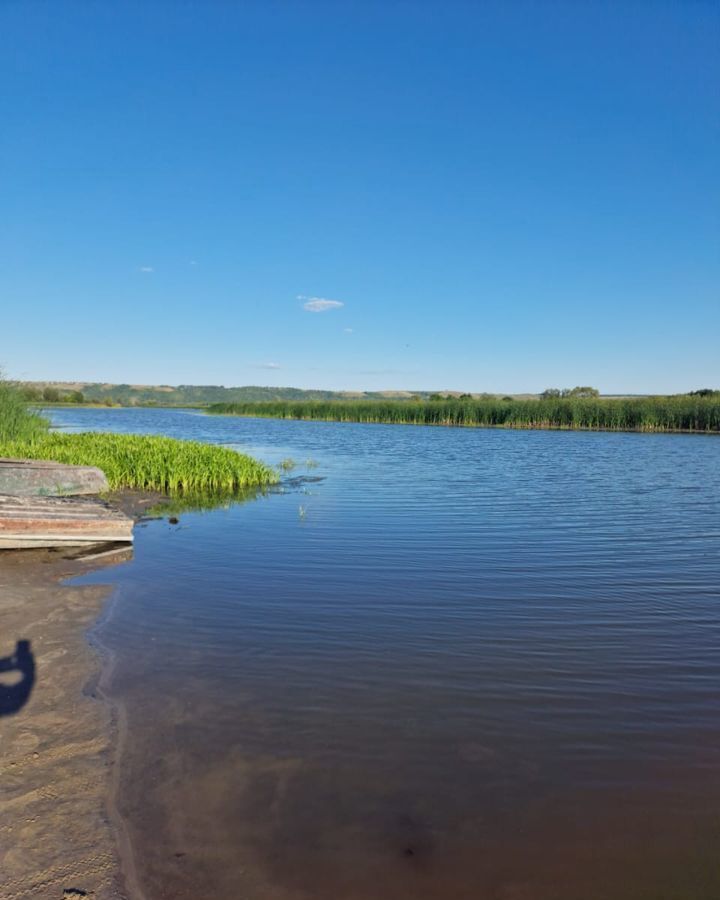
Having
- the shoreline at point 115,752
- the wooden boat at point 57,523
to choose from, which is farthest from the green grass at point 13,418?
the shoreline at point 115,752

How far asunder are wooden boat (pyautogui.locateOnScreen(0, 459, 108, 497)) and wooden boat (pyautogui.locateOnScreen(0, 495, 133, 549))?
1798 mm

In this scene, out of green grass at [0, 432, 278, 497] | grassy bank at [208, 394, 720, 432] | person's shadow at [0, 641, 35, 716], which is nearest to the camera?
person's shadow at [0, 641, 35, 716]

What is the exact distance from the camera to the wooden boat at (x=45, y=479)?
45.2ft

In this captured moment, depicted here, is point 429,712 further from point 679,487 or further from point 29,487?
point 679,487

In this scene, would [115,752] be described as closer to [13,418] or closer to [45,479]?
[45,479]

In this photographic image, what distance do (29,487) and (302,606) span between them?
8525mm

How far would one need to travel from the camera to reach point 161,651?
22.6 ft

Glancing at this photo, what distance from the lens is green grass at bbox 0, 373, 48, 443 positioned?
23.6 meters

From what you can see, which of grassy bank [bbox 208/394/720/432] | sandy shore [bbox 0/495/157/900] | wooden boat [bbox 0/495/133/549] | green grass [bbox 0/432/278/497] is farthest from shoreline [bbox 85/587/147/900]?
grassy bank [bbox 208/394/720/432]

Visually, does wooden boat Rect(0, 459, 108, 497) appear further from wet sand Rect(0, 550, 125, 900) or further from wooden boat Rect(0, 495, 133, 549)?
wet sand Rect(0, 550, 125, 900)

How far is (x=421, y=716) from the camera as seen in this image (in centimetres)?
551

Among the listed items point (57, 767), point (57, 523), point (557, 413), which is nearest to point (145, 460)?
point (57, 523)

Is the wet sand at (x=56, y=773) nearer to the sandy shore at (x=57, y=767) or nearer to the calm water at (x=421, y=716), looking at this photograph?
the sandy shore at (x=57, y=767)

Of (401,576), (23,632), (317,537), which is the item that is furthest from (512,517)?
(23,632)
